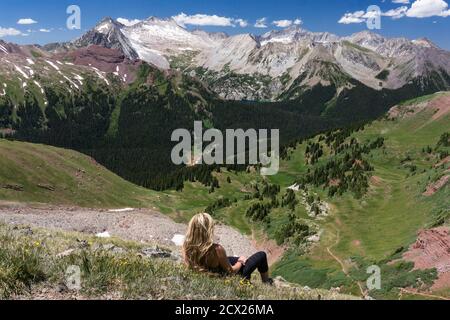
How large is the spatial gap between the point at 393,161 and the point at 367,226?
191 feet

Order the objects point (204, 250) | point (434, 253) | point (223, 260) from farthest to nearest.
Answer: point (434, 253)
point (223, 260)
point (204, 250)

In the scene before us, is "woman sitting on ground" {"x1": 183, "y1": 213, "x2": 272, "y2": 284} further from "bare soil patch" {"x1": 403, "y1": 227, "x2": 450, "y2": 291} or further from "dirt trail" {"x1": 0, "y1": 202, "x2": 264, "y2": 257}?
"dirt trail" {"x1": 0, "y1": 202, "x2": 264, "y2": 257}

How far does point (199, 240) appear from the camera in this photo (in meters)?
13.3

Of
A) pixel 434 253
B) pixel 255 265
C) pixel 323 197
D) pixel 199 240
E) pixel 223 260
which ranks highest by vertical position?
pixel 199 240

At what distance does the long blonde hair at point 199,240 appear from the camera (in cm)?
1295

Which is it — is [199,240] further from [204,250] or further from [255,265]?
[255,265]

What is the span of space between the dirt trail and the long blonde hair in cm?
4740

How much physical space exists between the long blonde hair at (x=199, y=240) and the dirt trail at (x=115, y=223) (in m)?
47.4

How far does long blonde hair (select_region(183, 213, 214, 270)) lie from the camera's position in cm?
1295

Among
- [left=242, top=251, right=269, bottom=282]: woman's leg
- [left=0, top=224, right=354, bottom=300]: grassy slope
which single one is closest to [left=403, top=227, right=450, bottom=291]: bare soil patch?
[left=242, top=251, right=269, bottom=282]: woman's leg

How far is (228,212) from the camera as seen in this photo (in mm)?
93500

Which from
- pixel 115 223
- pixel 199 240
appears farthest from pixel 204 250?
pixel 115 223

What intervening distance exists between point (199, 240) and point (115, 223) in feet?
194

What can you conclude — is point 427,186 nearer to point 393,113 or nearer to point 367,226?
point 367,226
